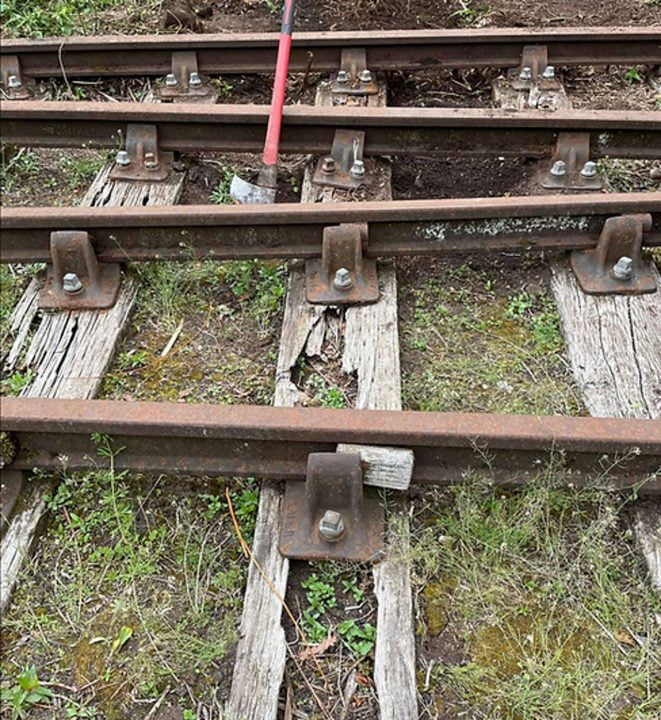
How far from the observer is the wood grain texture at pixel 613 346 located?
2654mm

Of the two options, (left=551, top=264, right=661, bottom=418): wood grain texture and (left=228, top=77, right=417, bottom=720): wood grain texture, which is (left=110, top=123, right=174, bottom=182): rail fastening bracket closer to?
(left=228, top=77, right=417, bottom=720): wood grain texture

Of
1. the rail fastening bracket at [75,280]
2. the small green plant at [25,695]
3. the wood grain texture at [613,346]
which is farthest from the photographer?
the rail fastening bracket at [75,280]

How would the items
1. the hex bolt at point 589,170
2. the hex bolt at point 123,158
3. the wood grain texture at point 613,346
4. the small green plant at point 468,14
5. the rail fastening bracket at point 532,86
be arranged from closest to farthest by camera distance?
the wood grain texture at point 613,346
the hex bolt at point 589,170
the hex bolt at point 123,158
the rail fastening bracket at point 532,86
the small green plant at point 468,14

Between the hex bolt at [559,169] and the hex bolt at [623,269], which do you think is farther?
the hex bolt at [559,169]

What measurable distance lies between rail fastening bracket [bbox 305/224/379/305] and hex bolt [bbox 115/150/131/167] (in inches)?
51.4

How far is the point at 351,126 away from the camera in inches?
145

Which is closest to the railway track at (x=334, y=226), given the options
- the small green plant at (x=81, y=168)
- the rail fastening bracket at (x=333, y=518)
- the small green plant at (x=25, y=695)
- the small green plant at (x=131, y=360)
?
the rail fastening bracket at (x=333, y=518)

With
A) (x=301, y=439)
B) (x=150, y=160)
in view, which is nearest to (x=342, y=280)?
(x=301, y=439)

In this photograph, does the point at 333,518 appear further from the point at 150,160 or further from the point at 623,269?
the point at 150,160

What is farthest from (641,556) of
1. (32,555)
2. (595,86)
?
(595,86)

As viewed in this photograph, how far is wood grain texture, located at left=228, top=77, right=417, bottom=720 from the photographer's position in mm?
1896

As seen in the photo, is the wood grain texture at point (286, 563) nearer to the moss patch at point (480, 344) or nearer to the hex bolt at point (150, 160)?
the moss patch at point (480, 344)

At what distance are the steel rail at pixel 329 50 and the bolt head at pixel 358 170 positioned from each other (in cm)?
125

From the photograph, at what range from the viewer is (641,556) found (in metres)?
2.23
